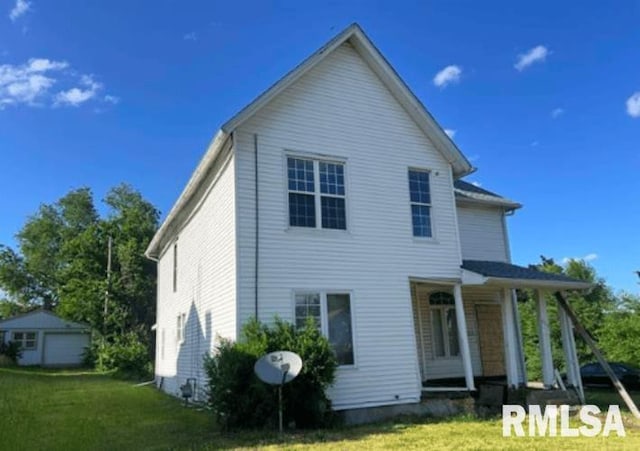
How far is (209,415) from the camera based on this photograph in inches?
454

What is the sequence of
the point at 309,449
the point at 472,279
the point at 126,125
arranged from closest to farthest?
the point at 309,449
the point at 472,279
the point at 126,125

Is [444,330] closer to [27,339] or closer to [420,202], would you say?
[420,202]

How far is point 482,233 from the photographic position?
16.6 meters

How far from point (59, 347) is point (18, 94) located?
23496 mm

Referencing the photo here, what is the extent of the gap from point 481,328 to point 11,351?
34840 mm

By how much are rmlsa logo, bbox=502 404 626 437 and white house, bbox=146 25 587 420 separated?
4.77 feet

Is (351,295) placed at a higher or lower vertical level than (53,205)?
lower

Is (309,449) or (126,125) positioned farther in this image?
(126,125)

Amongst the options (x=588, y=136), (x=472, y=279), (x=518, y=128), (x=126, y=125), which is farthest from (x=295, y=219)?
(x=126, y=125)

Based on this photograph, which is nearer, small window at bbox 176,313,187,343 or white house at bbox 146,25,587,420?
white house at bbox 146,25,587,420

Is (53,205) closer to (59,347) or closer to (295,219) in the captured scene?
(59,347)

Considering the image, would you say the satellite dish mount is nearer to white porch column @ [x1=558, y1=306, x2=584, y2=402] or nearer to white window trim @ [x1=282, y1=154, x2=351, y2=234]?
white window trim @ [x1=282, y1=154, x2=351, y2=234]

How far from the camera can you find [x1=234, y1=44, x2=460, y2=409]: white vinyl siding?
10.9m

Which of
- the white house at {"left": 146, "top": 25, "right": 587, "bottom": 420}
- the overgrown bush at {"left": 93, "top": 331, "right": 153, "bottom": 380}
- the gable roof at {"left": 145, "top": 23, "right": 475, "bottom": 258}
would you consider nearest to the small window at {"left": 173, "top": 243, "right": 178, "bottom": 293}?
the white house at {"left": 146, "top": 25, "right": 587, "bottom": 420}
